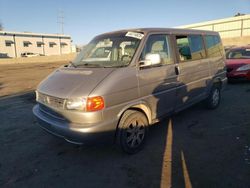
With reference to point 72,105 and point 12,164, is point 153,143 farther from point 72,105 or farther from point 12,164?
point 12,164

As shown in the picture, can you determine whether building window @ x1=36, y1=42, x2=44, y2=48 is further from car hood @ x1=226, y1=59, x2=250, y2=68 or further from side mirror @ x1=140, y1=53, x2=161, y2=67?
side mirror @ x1=140, y1=53, x2=161, y2=67

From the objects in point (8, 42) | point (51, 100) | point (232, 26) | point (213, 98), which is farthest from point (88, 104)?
point (8, 42)

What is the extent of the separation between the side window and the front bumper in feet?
4.67

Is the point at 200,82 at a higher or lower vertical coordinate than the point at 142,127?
higher

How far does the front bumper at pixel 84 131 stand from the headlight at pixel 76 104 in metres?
0.25

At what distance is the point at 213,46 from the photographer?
598cm

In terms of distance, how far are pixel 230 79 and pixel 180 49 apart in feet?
20.0

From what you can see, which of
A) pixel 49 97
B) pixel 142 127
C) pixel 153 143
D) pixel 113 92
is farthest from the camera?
pixel 153 143

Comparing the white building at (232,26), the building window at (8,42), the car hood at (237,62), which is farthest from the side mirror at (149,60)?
the building window at (8,42)

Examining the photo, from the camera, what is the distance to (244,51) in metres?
10.7

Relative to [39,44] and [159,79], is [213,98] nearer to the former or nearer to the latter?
[159,79]

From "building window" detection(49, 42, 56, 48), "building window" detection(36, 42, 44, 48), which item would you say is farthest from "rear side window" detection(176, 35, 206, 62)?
"building window" detection(49, 42, 56, 48)

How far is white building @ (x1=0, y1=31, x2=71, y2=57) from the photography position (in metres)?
58.6

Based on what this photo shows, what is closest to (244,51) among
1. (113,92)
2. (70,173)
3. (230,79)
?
(230,79)
